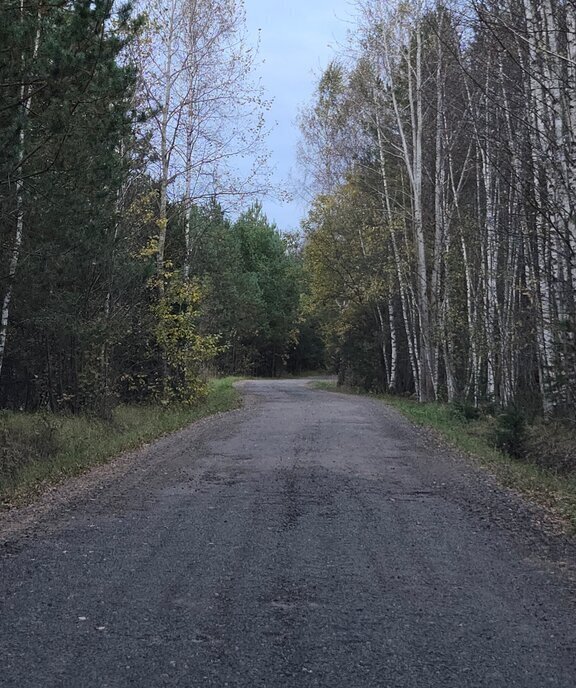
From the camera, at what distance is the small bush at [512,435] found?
12.5 meters

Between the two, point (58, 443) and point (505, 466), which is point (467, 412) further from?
point (58, 443)

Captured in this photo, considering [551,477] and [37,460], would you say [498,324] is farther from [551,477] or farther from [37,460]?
[37,460]

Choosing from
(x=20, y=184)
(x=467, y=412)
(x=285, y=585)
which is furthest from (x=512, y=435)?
(x=20, y=184)

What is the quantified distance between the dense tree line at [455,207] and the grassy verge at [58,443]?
7.68m

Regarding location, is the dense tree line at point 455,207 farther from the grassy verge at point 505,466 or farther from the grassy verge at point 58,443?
the grassy verge at point 58,443

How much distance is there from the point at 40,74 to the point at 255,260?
53753 millimetres

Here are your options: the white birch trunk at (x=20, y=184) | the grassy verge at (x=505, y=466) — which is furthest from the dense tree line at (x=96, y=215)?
the grassy verge at (x=505, y=466)

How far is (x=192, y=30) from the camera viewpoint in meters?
20.2

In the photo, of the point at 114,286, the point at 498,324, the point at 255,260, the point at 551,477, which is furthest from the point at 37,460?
the point at 255,260

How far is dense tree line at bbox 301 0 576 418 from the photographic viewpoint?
10.3 m

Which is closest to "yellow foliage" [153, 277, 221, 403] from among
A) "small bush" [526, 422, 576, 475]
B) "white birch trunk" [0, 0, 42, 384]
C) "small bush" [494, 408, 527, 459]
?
"white birch trunk" [0, 0, 42, 384]

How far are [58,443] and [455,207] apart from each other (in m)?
14.3

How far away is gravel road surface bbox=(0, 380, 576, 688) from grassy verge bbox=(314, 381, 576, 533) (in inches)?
16.5

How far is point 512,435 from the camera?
491 inches
